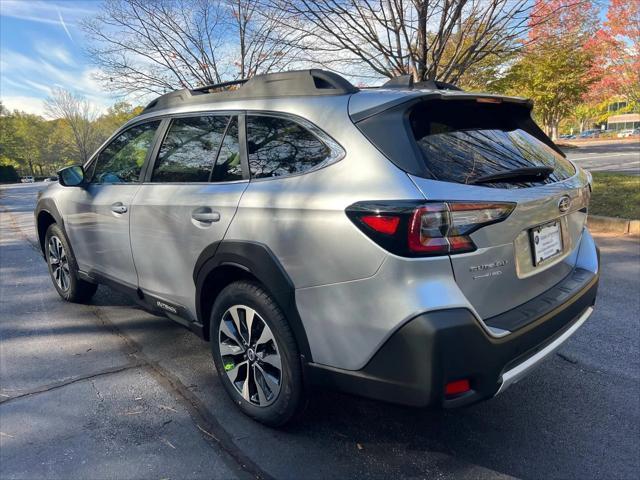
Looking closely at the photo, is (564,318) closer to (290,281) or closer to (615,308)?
(290,281)

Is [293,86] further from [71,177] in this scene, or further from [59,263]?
[59,263]

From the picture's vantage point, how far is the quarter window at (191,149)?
2.75 metres

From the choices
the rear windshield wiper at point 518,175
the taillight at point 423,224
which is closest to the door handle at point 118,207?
the taillight at point 423,224

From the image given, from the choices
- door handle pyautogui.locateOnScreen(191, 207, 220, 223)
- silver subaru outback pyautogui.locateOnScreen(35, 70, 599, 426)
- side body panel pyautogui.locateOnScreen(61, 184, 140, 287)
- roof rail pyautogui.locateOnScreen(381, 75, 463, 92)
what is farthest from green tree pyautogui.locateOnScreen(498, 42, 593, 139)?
door handle pyautogui.locateOnScreen(191, 207, 220, 223)

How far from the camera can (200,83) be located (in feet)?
34.7

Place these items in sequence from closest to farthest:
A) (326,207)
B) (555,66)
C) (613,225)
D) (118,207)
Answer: (326,207), (118,207), (613,225), (555,66)

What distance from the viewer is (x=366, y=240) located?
1.87 meters

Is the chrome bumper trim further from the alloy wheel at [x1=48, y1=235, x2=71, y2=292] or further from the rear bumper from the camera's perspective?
the alloy wheel at [x1=48, y1=235, x2=71, y2=292]

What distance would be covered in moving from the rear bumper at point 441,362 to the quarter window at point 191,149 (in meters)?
1.27

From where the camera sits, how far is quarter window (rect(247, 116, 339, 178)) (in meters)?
2.20

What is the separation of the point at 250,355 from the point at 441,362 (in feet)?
3.73

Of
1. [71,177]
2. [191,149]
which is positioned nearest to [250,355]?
[191,149]

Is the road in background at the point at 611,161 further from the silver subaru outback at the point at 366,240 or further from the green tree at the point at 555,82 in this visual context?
the silver subaru outback at the point at 366,240

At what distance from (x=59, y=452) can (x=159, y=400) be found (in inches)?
23.3
